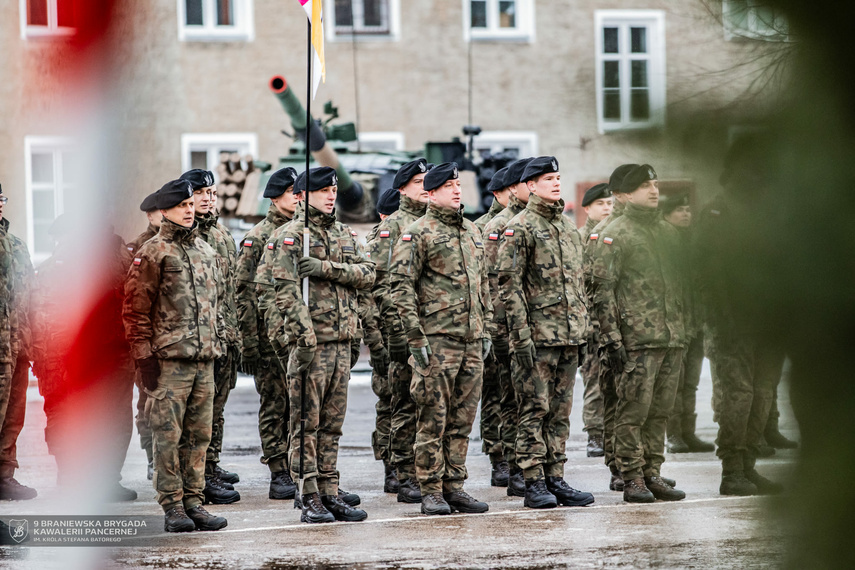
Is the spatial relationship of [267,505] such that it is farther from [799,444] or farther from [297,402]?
[799,444]

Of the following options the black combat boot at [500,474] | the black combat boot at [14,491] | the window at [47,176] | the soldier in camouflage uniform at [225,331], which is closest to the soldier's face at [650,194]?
the window at [47,176]

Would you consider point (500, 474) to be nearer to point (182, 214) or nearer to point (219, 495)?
point (219, 495)

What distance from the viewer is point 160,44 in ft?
3.75

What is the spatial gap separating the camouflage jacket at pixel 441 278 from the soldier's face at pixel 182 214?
48.1 inches

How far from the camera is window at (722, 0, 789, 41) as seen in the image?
130 centimetres

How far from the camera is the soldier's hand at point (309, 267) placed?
6.74 m

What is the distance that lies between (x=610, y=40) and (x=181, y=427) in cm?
564

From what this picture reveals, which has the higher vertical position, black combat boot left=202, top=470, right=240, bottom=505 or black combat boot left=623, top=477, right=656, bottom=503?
black combat boot left=623, top=477, right=656, bottom=503

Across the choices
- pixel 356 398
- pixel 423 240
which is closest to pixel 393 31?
pixel 356 398

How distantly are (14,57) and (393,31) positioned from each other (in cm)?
1882

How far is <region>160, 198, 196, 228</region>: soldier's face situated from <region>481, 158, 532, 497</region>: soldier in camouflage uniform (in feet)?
Result: 6.65

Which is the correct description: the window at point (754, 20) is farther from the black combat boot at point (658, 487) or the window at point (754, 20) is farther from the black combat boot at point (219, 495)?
the black combat boot at point (219, 495)

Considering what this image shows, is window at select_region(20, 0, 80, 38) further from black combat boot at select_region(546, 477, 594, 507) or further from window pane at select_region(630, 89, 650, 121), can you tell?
black combat boot at select_region(546, 477, 594, 507)

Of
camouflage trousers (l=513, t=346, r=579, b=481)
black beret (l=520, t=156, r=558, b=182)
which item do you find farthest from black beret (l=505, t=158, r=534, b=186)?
camouflage trousers (l=513, t=346, r=579, b=481)
